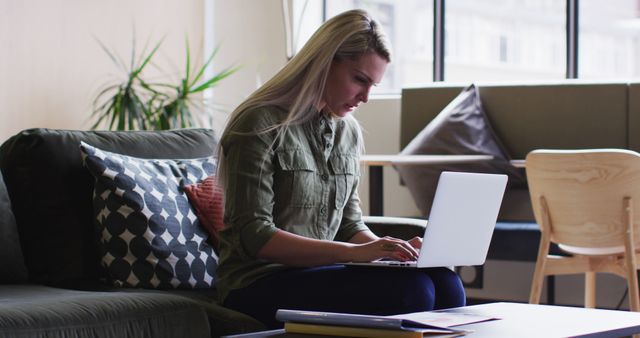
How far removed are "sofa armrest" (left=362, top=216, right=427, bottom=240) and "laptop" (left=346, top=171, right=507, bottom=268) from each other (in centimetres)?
62

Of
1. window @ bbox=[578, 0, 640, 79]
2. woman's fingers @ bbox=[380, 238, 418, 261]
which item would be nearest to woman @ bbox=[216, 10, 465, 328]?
woman's fingers @ bbox=[380, 238, 418, 261]

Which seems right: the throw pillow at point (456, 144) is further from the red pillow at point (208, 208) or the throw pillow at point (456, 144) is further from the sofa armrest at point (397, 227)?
the red pillow at point (208, 208)

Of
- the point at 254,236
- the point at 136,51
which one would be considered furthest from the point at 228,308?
the point at 136,51

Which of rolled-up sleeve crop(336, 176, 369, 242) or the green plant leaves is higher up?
the green plant leaves

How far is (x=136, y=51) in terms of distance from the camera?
5262 millimetres

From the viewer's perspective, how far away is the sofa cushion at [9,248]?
237 cm

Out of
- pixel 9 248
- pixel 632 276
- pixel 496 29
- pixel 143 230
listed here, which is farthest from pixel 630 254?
pixel 496 29

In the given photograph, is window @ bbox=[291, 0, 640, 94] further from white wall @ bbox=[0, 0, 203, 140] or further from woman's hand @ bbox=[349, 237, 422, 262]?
woman's hand @ bbox=[349, 237, 422, 262]

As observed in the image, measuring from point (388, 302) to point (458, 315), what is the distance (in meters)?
0.21

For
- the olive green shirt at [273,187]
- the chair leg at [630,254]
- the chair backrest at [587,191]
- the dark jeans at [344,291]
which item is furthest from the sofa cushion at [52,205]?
the chair leg at [630,254]

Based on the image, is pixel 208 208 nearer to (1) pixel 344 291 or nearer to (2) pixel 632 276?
(1) pixel 344 291

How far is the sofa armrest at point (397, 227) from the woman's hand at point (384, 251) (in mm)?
734

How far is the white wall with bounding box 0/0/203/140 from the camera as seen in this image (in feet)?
→ 14.6

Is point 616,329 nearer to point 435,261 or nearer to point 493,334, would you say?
point 493,334
